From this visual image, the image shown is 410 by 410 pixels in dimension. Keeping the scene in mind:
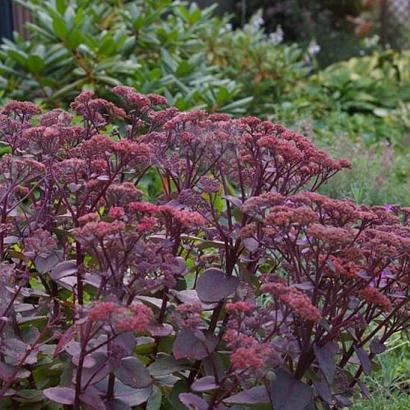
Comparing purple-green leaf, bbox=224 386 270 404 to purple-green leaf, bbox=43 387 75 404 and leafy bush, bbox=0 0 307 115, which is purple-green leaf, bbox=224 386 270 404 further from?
leafy bush, bbox=0 0 307 115

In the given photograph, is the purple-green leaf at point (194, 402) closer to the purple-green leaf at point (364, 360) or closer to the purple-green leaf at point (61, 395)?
the purple-green leaf at point (61, 395)

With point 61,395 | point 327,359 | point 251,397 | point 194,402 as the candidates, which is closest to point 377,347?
point 327,359

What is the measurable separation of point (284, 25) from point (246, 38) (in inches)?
182

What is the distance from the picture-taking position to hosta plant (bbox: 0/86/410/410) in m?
1.42

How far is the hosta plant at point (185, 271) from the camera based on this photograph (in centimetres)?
142

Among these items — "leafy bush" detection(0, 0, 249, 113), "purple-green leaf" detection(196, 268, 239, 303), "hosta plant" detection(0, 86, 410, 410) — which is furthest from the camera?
"leafy bush" detection(0, 0, 249, 113)

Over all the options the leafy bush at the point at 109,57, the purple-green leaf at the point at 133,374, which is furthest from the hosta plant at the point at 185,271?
the leafy bush at the point at 109,57

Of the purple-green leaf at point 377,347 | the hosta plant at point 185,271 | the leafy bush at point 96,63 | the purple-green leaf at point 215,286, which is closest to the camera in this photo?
the hosta plant at point 185,271

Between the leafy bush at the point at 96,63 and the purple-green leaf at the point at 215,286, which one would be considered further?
the leafy bush at the point at 96,63

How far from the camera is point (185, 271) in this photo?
5.58ft

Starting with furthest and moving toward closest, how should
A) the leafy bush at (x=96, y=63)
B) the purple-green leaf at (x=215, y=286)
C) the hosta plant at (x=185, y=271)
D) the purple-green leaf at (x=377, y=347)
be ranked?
the leafy bush at (x=96, y=63) → the purple-green leaf at (x=377, y=347) → the purple-green leaf at (x=215, y=286) → the hosta plant at (x=185, y=271)

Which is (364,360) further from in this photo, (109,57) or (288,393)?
(109,57)

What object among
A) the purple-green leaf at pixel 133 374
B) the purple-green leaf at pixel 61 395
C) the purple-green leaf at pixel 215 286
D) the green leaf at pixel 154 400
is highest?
the purple-green leaf at pixel 215 286

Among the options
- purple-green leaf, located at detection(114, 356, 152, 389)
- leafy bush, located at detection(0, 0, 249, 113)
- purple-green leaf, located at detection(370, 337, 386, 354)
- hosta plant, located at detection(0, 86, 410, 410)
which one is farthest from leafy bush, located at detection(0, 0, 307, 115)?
purple-green leaf, located at detection(114, 356, 152, 389)
